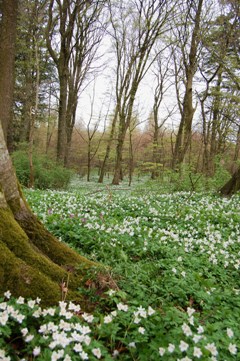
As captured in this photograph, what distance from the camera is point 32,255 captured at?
252 cm

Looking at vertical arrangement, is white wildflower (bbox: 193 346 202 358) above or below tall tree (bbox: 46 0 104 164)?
below

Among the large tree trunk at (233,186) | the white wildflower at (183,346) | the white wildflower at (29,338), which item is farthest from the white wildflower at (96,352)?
the large tree trunk at (233,186)

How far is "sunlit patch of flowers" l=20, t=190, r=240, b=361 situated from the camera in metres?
1.89

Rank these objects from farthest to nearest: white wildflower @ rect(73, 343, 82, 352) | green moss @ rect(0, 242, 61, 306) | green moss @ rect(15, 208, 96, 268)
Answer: green moss @ rect(15, 208, 96, 268), green moss @ rect(0, 242, 61, 306), white wildflower @ rect(73, 343, 82, 352)

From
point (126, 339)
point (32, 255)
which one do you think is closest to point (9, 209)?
point (32, 255)

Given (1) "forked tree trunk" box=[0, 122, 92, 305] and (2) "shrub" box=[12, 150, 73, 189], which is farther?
(2) "shrub" box=[12, 150, 73, 189]

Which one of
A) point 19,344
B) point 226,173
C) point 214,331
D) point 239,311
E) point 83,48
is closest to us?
point 19,344

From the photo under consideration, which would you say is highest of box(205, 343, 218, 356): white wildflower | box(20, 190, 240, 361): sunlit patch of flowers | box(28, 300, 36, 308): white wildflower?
box(28, 300, 36, 308): white wildflower

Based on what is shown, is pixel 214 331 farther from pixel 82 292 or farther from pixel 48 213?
pixel 48 213

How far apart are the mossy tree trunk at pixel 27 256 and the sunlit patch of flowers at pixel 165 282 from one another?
305mm

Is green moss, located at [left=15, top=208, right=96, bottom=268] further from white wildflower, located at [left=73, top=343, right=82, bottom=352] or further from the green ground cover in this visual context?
white wildflower, located at [left=73, top=343, right=82, bottom=352]

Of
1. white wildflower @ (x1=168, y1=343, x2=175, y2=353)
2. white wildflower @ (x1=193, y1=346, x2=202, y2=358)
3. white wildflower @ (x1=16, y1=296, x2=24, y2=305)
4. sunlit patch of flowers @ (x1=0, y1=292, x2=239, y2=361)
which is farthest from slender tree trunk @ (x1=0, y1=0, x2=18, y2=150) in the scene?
white wildflower @ (x1=193, y1=346, x2=202, y2=358)

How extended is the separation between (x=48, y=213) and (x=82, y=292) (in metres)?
3.31

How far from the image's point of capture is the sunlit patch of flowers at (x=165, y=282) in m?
1.89
